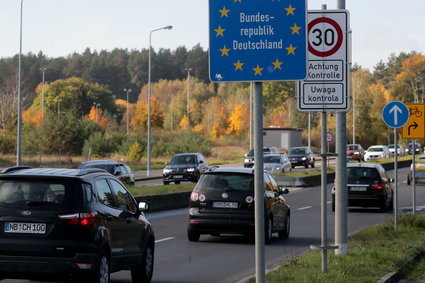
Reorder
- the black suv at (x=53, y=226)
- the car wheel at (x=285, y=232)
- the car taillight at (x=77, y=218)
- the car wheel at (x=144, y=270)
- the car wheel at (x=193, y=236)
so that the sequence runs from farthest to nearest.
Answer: the car wheel at (x=285, y=232) → the car wheel at (x=193, y=236) → the car wheel at (x=144, y=270) → the car taillight at (x=77, y=218) → the black suv at (x=53, y=226)

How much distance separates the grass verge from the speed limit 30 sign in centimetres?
215

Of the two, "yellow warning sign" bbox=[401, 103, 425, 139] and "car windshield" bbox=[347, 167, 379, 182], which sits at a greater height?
"yellow warning sign" bbox=[401, 103, 425, 139]

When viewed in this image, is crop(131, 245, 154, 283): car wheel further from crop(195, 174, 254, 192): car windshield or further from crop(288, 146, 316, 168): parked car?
crop(288, 146, 316, 168): parked car

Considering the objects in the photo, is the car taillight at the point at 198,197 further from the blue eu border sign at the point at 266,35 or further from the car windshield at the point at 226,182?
the blue eu border sign at the point at 266,35

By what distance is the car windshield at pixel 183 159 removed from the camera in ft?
163

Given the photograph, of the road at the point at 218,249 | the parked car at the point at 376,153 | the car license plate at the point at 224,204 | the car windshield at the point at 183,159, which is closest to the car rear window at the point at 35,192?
the road at the point at 218,249

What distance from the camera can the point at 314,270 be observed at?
12297mm

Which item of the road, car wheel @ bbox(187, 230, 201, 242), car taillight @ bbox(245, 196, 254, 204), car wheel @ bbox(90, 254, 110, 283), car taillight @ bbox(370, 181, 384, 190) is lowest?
the road

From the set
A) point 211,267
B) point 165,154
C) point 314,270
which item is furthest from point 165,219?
point 165,154

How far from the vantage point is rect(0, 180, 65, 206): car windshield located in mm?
10484

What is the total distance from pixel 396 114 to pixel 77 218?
11.1m

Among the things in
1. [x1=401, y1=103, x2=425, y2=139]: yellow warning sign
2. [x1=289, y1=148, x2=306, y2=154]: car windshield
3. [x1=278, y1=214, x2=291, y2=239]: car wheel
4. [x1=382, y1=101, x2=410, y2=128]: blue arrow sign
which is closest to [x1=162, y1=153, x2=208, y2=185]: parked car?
[x1=289, y1=148, x2=306, y2=154]: car windshield

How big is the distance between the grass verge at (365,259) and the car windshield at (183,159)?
1190 inches

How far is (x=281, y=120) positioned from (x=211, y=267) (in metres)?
121
